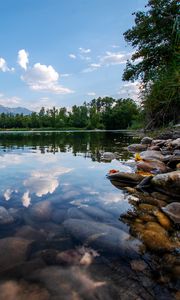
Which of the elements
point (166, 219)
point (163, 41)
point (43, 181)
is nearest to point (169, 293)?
point (166, 219)

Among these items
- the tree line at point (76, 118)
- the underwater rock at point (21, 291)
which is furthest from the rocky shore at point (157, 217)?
the tree line at point (76, 118)

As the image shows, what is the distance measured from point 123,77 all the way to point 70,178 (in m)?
14.8

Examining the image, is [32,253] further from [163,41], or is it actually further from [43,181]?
[163,41]

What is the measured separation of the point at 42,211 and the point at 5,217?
2.01ft

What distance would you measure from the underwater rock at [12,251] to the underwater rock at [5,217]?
56cm

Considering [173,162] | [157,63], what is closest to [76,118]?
[157,63]

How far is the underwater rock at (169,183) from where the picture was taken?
4821 millimetres

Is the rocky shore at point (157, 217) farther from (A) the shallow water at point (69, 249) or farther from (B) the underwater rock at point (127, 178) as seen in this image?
(A) the shallow water at point (69, 249)

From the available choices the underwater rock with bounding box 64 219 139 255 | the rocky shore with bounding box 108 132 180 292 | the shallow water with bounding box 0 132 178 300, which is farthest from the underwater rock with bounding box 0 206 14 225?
the rocky shore with bounding box 108 132 180 292

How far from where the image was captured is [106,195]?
17.0 ft

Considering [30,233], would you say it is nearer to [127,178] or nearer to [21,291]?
[21,291]

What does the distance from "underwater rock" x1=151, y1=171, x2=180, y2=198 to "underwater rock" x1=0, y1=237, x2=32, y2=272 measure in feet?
10.1

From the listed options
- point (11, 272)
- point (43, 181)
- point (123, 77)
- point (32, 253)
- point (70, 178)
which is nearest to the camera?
point (11, 272)

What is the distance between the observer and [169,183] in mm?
4945
